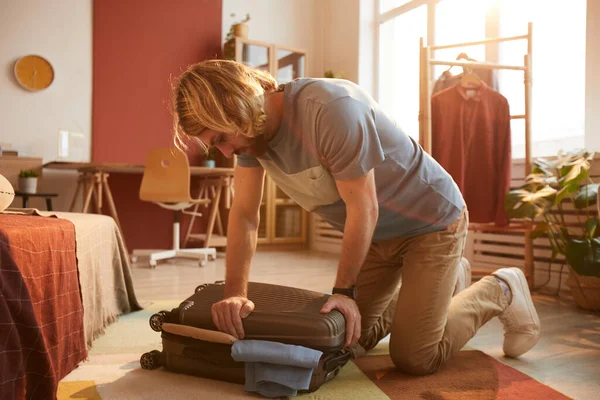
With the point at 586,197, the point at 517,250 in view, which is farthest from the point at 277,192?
the point at 586,197

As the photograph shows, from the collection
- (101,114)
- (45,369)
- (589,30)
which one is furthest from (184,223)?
(45,369)

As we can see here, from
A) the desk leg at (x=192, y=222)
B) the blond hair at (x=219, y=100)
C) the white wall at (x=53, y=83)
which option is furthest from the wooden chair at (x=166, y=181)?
the blond hair at (x=219, y=100)

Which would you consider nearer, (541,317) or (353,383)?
(353,383)

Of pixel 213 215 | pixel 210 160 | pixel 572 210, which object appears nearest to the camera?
pixel 572 210

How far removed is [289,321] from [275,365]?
11 centimetres

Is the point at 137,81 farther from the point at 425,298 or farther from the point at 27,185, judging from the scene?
the point at 425,298

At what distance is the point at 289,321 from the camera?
1223 mm

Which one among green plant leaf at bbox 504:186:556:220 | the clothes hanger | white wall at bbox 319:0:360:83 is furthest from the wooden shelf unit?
green plant leaf at bbox 504:186:556:220

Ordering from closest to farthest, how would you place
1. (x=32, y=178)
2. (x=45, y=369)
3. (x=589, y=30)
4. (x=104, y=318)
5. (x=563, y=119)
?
(x=45, y=369) → (x=104, y=318) → (x=589, y=30) → (x=563, y=119) → (x=32, y=178)

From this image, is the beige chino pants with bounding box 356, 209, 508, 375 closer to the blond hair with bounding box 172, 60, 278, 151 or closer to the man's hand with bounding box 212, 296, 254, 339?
the man's hand with bounding box 212, 296, 254, 339

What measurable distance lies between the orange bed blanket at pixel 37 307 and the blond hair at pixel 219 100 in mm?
447

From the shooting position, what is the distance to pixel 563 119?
3.21 meters

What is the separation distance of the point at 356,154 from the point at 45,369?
0.79 m

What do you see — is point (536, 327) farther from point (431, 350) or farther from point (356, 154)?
point (356, 154)
